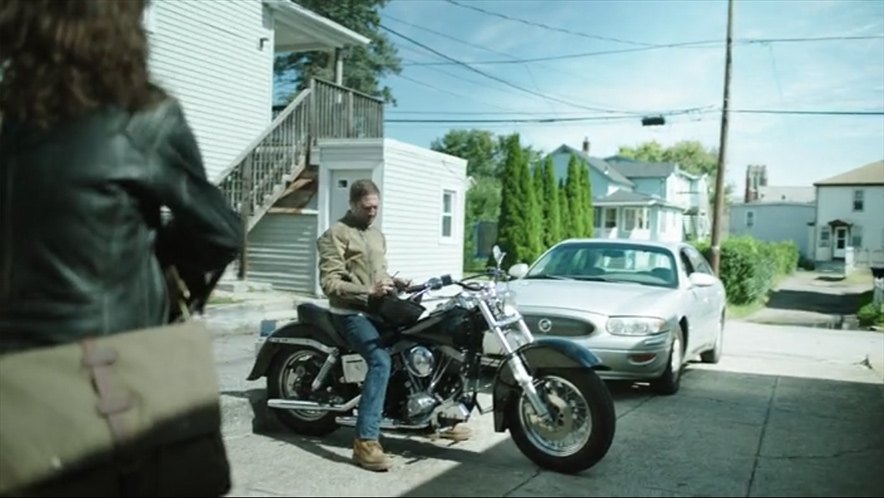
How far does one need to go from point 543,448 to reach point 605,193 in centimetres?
4823

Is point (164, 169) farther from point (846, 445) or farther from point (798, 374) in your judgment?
point (798, 374)

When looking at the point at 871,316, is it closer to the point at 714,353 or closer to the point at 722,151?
the point at 722,151

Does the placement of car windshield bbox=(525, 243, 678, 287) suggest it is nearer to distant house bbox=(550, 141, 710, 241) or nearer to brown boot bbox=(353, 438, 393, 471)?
brown boot bbox=(353, 438, 393, 471)

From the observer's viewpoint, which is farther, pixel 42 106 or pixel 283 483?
pixel 283 483

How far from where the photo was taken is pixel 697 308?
27.0ft

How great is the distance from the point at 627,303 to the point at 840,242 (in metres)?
55.2

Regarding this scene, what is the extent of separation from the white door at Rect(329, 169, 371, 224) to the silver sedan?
260 inches

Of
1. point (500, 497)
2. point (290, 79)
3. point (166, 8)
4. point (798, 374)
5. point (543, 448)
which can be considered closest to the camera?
point (500, 497)

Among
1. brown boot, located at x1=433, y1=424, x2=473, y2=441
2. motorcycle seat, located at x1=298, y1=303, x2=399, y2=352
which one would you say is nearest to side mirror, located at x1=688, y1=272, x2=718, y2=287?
brown boot, located at x1=433, y1=424, x2=473, y2=441

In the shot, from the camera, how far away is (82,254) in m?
1.69

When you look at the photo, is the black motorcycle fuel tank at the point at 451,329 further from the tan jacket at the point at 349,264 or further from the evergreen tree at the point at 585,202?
the evergreen tree at the point at 585,202

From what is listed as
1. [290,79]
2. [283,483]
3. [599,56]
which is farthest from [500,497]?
[290,79]

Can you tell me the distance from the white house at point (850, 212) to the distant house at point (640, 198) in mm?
9650

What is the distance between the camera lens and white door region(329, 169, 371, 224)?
1455 centimetres
